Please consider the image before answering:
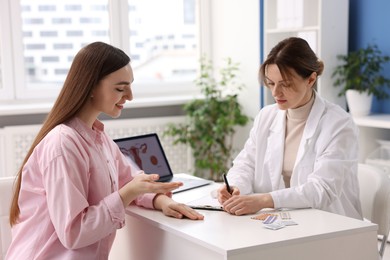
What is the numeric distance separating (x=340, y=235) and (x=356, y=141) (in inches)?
23.3

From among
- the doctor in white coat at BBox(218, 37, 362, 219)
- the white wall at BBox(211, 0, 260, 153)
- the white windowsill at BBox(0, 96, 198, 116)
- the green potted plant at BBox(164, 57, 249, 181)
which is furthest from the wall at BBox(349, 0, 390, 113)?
the doctor in white coat at BBox(218, 37, 362, 219)

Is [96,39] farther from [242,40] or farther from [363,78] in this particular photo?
[363,78]

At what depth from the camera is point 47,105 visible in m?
4.82

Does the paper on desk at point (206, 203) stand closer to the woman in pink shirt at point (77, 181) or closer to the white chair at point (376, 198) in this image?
the woman in pink shirt at point (77, 181)

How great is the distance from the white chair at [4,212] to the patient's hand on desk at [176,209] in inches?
22.4

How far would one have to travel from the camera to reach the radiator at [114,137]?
4621mm

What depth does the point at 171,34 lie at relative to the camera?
17.6ft

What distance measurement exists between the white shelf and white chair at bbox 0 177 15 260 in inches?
91.1

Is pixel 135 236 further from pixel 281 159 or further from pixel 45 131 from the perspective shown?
pixel 281 159

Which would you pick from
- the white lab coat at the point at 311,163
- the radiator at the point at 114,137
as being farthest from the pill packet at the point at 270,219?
the radiator at the point at 114,137

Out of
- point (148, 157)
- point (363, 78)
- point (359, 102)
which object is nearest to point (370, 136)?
point (359, 102)

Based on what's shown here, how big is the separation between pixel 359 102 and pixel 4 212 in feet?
8.10

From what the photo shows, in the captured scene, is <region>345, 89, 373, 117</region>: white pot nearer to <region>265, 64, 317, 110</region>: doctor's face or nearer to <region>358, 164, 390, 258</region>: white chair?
<region>358, 164, 390, 258</region>: white chair

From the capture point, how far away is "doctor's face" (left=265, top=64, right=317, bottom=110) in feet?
7.84
